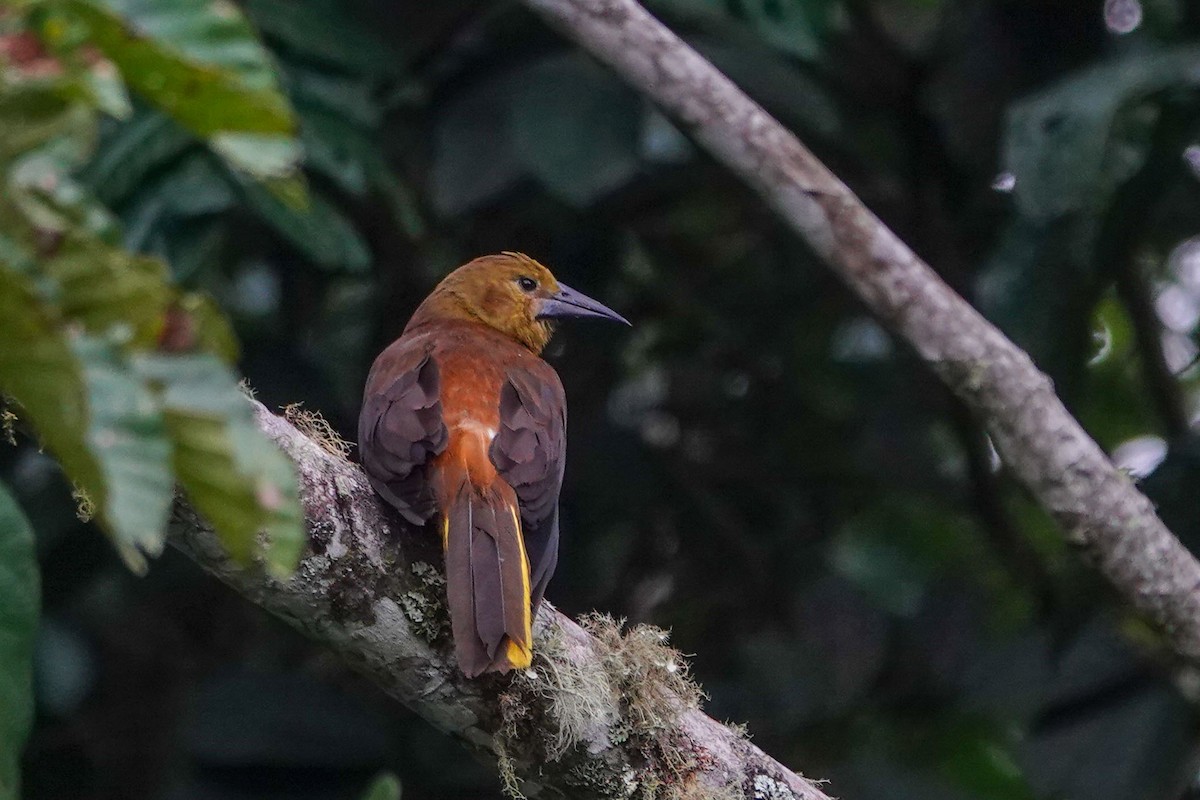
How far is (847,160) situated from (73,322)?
4.29 m

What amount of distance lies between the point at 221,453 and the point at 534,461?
197cm

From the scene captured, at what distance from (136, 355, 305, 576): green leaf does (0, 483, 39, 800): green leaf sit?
75 centimetres

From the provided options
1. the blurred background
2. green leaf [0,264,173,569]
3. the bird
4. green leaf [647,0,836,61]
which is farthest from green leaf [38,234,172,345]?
green leaf [647,0,836,61]

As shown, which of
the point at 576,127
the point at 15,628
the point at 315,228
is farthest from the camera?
the point at 576,127

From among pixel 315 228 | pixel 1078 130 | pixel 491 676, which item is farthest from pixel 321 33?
pixel 491 676

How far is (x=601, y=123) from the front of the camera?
4395 millimetres

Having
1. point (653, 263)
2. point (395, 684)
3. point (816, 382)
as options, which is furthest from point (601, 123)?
point (395, 684)

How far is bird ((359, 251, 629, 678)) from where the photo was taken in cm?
272

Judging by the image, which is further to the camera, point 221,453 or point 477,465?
point 477,465

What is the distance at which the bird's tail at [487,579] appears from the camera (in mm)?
2656

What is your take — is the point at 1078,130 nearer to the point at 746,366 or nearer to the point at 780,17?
the point at 780,17

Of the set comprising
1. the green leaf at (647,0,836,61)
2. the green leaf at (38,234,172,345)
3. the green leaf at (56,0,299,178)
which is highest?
the green leaf at (56,0,299,178)

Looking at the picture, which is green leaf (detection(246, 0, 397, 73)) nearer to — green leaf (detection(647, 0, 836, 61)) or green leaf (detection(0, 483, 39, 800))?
green leaf (detection(647, 0, 836, 61))

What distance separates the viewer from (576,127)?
4371mm
